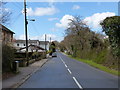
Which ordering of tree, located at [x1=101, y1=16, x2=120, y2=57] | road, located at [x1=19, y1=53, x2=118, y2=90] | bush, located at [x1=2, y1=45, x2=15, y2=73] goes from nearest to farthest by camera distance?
road, located at [x1=19, y1=53, x2=118, y2=90], bush, located at [x1=2, y1=45, x2=15, y2=73], tree, located at [x1=101, y1=16, x2=120, y2=57]

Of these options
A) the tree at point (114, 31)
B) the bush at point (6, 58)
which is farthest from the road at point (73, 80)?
the tree at point (114, 31)

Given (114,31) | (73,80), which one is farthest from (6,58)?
(114,31)

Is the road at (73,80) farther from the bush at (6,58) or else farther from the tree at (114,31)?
the tree at (114,31)

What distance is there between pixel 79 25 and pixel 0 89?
61249 millimetres

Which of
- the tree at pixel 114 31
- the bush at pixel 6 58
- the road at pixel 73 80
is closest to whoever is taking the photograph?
the road at pixel 73 80

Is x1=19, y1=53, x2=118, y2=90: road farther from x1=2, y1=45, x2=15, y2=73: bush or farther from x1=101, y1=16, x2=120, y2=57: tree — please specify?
x1=101, y1=16, x2=120, y2=57: tree

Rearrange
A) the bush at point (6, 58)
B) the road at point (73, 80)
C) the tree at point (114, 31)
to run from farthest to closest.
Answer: the tree at point (114, 31)
the bush at point (6, 58)
the road at point (73, 80)

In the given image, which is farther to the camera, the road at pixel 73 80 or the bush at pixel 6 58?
the bush at pixel 6 58

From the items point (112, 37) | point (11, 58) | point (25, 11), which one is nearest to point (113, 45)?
point (112, 37)

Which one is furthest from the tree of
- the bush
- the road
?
the bush

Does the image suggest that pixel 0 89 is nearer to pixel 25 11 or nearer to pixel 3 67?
pixel 3 67

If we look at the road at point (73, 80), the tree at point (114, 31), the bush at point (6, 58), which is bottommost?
the road at point (73, 80)

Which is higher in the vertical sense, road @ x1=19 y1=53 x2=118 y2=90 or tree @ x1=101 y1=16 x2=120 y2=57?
tree @ x1=101 y1=16 x2=120 y2=57

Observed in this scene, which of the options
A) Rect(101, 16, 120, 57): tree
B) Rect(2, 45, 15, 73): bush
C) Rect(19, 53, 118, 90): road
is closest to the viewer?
Rect(19, 53, 118, 90): road
